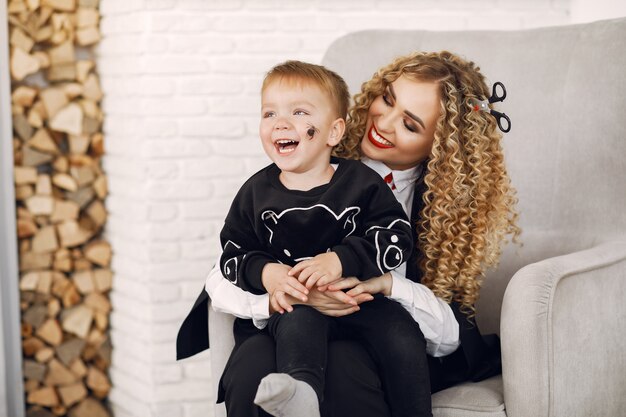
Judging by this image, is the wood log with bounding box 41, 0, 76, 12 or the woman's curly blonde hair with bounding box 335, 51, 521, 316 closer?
the woman's curly blonde hair with bounding box 335, 51, 521, 316

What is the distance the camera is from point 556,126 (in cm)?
191

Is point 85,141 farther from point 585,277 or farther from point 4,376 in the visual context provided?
point 585,277

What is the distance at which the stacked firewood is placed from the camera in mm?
2527

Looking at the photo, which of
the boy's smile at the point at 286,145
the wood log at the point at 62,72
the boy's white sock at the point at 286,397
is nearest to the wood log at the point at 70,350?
the wood log at the point at 62,72

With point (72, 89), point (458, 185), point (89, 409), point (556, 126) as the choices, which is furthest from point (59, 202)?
point (556, 126)

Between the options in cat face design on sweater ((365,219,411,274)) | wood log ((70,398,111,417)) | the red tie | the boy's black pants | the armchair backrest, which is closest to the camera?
A: the boy's black pants

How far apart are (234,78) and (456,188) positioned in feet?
3.53

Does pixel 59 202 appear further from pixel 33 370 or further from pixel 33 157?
pixel 33 370

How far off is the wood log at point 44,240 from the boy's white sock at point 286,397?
Answer: 5.02ft

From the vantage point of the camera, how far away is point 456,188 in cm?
167

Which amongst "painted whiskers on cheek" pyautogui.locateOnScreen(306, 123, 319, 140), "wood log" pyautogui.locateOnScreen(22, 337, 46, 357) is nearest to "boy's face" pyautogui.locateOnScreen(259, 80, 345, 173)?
"painted whiskers on cheek" pyautogui.locateOnScreen(306, 123, 319, 140)

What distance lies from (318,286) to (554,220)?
2.33 ft

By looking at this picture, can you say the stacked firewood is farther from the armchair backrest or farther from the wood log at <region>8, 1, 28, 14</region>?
the armchair backrest

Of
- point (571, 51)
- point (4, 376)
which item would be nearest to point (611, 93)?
point (571, 51)
